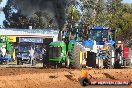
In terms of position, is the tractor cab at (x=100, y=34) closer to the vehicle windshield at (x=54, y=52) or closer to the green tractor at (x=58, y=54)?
the green tractor at (x=58, y=54)

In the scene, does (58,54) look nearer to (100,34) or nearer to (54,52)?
(54,52)

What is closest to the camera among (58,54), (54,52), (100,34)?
(58,54)

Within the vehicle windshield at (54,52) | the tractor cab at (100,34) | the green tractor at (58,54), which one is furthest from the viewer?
the tractor cab at (100,34)

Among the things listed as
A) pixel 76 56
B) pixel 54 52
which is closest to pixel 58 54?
pixel 54 52

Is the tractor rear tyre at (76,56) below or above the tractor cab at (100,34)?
below

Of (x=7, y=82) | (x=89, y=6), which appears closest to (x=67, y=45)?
(x=7, y=82)

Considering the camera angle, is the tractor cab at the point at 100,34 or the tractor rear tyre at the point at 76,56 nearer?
the tractor rear tyre at the point at 76,56

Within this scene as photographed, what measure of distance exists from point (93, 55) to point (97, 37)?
1990mm

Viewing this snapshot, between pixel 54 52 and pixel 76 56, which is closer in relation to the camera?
pixel 76 56

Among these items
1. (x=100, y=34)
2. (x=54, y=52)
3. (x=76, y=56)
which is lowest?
(x=76, y=56)

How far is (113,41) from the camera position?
2277 cm

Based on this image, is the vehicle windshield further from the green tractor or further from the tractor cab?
the tractor cab

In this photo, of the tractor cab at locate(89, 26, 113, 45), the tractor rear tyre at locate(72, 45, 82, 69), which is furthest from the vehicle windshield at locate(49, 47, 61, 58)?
the tractor cab at locate(89, 26, 113, 45)

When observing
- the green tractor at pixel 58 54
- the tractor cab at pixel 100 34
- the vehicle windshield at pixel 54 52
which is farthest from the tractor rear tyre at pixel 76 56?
the tractor cab at pixel 100 34
